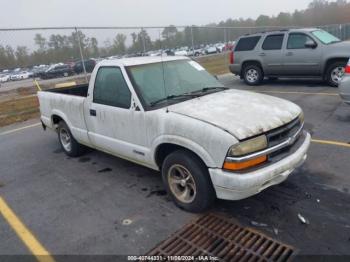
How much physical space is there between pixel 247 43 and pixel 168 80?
27.1ft

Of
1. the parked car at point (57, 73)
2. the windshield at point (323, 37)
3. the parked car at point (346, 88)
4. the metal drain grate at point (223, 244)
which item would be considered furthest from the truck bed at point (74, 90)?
the parked car at point (57, 73)

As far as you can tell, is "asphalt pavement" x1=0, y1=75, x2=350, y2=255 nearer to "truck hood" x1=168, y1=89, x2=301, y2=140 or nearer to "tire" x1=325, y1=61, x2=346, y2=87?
"truck hood" x1=168, y1=89, x2=301, y2=140

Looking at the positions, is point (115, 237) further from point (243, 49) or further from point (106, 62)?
point (243, 49)

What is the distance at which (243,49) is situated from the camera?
11844mm

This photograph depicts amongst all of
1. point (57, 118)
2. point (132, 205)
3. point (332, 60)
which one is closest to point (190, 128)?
point (132, 205)

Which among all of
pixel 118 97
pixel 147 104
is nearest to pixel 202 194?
pixel 147 104

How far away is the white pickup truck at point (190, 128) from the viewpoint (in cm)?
322

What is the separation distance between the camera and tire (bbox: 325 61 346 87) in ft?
31.8

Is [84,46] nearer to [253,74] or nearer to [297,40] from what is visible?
[253,74]

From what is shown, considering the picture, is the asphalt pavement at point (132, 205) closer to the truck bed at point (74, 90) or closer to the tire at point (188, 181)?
the tire at point (188, 181)

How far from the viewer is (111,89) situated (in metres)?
4.55

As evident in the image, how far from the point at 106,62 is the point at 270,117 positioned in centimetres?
256

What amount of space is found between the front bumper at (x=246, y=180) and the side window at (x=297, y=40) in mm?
8051

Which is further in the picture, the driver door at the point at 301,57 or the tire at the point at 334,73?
the driver door at the point at 301,57
